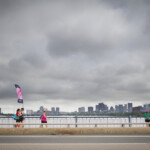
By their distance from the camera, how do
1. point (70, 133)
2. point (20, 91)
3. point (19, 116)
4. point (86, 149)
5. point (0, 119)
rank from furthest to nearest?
point (0, 119) → point (20, 91) → point (19, 116) → point (70, 133) → point (86, 149)

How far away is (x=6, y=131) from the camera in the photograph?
15.9 metres

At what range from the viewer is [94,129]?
15562 mm

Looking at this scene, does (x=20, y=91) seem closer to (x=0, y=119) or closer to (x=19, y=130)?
(x=0, y=119)

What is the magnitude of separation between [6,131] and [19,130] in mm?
940

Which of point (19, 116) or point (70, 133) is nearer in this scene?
point (70, 133)

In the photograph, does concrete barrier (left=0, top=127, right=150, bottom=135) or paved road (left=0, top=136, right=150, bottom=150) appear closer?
paved road (left=0, top=136, right=150, bottom=150)

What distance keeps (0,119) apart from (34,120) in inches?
139

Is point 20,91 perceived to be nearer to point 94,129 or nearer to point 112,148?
point 94,129

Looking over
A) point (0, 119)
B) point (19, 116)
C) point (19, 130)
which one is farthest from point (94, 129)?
point (0, 119)

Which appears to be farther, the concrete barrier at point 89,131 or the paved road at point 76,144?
the concrete barrier at point 89,131

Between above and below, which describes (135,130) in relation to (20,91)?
below

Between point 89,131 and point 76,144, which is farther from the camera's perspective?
point 89,131

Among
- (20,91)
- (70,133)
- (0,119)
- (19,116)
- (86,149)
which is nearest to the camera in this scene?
(86,149)

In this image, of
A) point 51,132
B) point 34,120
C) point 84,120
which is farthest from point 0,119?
point 51,132
